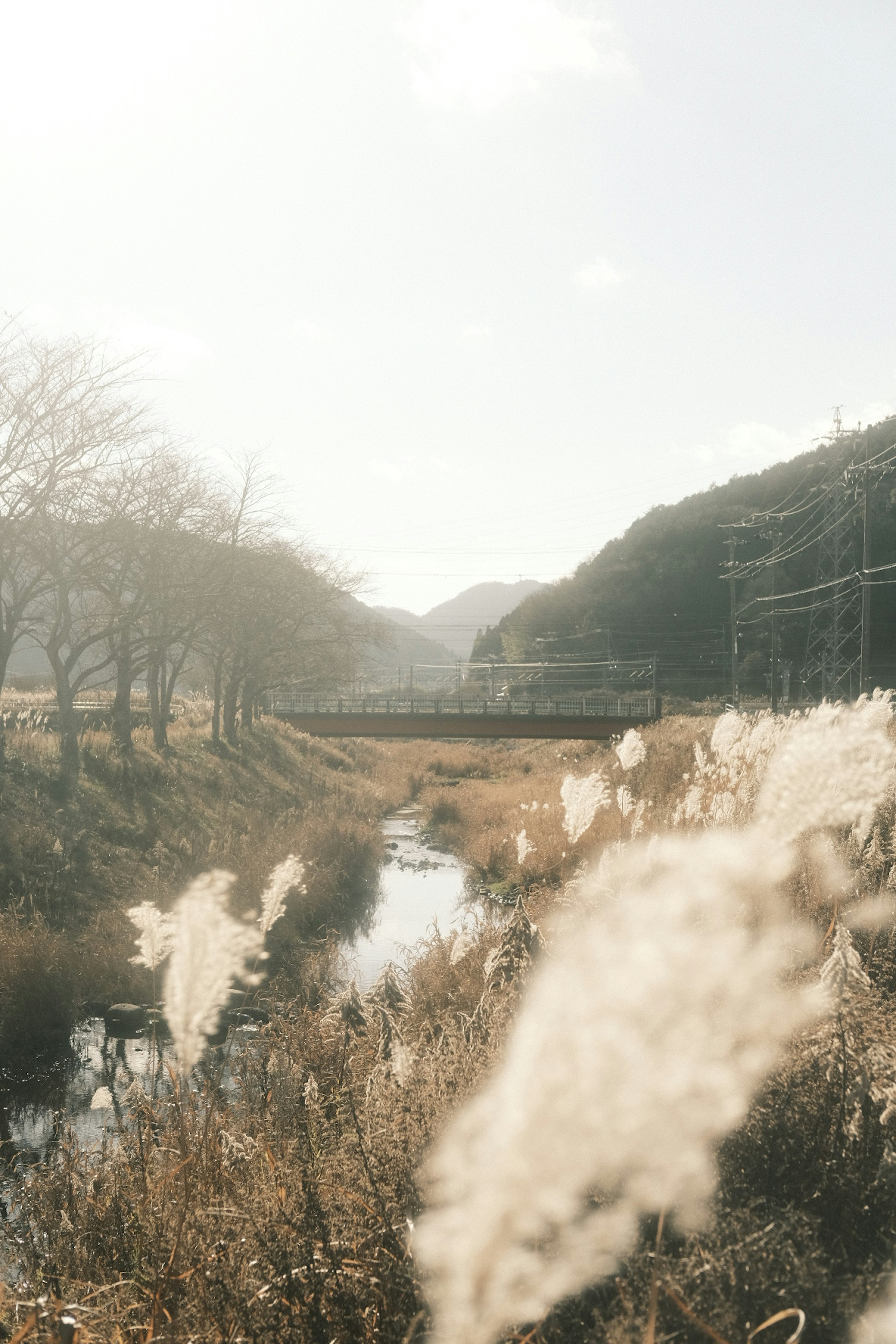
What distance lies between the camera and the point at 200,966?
151 inches

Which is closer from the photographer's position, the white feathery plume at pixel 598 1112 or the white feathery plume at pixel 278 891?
the white feathery plume at pixel 598 1112

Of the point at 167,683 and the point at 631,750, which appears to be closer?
the point at 631,750

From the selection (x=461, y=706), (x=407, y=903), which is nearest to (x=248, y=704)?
(x=461, y=706)

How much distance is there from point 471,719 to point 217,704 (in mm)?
9601

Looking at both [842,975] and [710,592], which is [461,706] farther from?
[710,592]

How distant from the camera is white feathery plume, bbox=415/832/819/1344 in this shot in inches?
75.9

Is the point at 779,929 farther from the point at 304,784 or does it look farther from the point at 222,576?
the point at 304,784

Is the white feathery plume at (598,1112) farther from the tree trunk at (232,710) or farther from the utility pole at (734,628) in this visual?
the utility pole at (734,628)

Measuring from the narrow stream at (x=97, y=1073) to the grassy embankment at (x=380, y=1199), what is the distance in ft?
2.61

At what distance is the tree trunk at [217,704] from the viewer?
28.4 m

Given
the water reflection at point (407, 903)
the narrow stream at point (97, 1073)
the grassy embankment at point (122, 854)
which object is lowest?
the water reflection at point (407, 903)

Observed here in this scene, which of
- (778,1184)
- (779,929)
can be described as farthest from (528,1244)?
(779,929)

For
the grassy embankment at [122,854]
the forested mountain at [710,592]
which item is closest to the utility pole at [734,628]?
the forested mountain at [710,592]

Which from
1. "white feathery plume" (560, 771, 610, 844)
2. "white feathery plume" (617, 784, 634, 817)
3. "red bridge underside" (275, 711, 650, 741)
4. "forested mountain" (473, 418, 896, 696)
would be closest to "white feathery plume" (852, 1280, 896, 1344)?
"white feathery plume" (560, 771, 610, 844)
